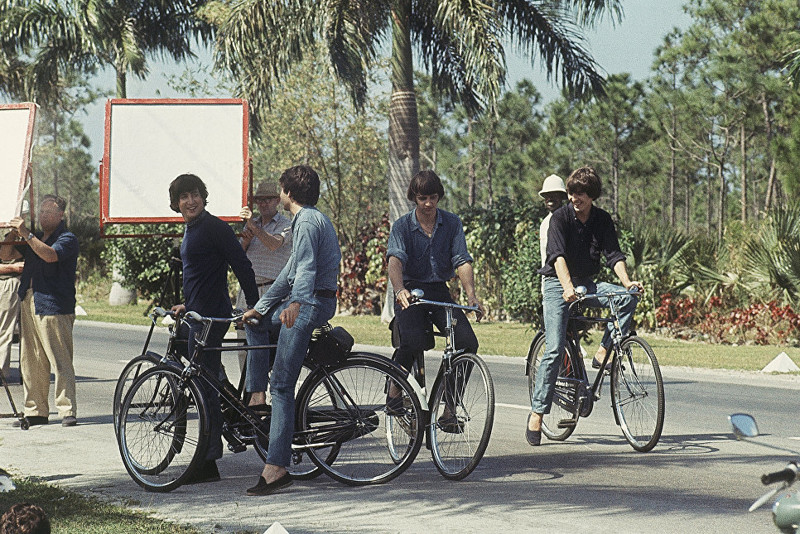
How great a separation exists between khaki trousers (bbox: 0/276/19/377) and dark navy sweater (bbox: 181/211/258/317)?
5.43 meters

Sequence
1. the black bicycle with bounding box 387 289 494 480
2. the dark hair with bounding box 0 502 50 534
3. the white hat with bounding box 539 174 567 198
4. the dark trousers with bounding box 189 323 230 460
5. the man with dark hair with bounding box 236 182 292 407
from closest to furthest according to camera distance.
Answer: the dark hair with bounding box 0 502 50 534, the dark trousers with bounding box 189 323 230 460, the black bicycle with bounding box 387 289 494 480, the man with dark hair with bounding box 236 182 292 407, the white hat with bounding box 539 174 567 198

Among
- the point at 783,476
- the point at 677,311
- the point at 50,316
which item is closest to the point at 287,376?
the point at 50,316

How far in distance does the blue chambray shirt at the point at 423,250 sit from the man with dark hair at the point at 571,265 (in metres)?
0.79

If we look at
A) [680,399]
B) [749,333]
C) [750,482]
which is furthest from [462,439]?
[749,333]

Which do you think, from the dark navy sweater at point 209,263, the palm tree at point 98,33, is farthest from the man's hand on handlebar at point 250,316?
the palm tree at point 98,33

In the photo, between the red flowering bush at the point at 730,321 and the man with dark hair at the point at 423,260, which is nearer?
the man with dark hair at the point at 423,260

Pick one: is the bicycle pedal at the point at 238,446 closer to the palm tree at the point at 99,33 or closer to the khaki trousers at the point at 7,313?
the khaki trousers at the point at 7,313

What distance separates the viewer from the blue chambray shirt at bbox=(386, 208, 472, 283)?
24.3 feet

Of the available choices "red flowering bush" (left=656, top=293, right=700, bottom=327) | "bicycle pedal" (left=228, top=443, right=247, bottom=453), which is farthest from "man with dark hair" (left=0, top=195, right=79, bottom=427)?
"red flowering bush" (left=656, top=293, right=700, bottom=327)

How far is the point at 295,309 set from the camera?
20.7 ft

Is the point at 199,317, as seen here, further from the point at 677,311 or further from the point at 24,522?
the point at 677,311

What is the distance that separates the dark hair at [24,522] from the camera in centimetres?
334

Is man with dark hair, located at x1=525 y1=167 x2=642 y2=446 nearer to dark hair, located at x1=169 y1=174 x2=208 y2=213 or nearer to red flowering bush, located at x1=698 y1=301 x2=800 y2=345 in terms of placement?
dark hair, located at x1=169 y1=174 x2=208 y2=213

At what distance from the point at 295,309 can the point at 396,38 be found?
17393 mm
